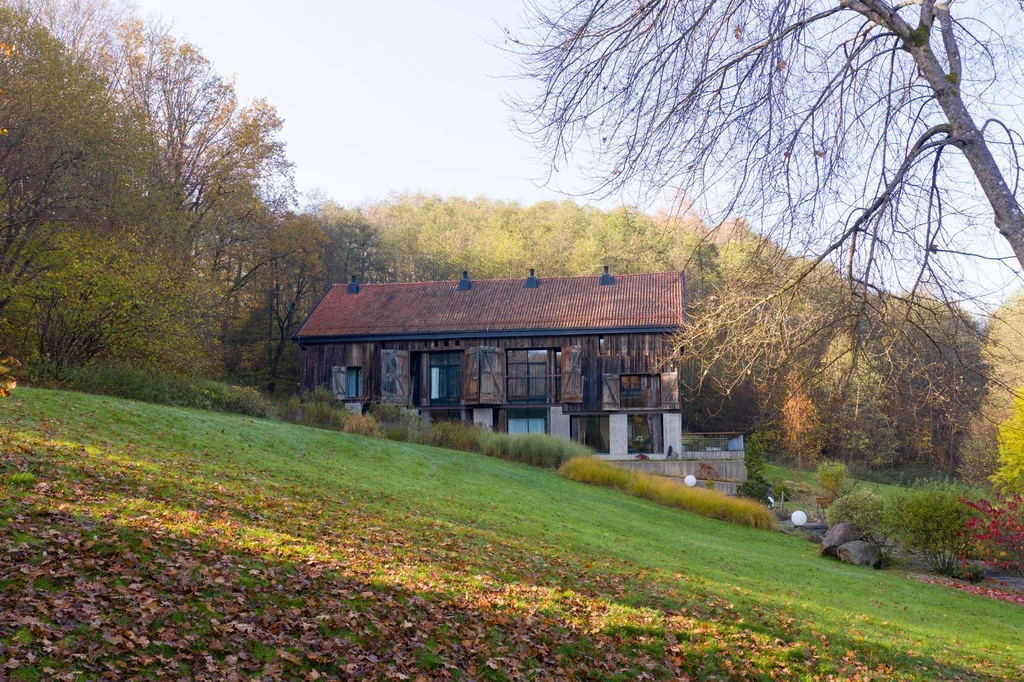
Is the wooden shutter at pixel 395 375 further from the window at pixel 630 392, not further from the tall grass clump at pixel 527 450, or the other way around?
the window at pixel 630 392

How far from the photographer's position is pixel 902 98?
6891 millimetres

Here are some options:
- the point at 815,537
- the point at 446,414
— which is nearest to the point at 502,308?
the point at 446,414

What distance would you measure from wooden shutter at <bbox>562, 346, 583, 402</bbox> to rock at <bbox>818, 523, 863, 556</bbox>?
45.3 ft

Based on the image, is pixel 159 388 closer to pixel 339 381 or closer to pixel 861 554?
pixel 339 381

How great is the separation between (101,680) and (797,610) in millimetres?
8564

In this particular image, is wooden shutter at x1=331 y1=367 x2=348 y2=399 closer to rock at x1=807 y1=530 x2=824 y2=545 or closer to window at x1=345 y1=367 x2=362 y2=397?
window at x1=345 y1=367 x2=362 y2=397

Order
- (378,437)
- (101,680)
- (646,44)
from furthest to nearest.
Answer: (378,437) < (646,44) < (101,680)

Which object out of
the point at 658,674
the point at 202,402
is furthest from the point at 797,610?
the point at 202,402

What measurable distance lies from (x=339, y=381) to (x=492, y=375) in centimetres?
640

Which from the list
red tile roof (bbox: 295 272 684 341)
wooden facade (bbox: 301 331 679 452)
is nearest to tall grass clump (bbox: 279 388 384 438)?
wooden facade (bbox: 301 331 679 452)

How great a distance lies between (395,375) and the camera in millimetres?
34375

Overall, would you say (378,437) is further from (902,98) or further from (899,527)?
(902,98)

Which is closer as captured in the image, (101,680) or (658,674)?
(101,680)

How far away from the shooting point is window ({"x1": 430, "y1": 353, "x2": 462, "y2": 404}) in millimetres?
34438
